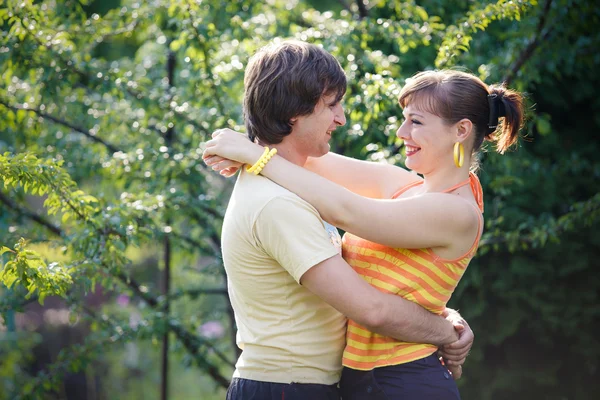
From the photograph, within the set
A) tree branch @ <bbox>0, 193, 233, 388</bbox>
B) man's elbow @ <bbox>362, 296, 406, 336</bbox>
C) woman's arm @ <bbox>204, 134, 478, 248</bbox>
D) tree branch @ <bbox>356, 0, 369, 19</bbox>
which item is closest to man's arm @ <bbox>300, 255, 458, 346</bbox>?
man's elbow @ <bbox>362, 296, 406, 336</bbox>

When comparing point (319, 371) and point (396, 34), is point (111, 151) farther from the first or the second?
point (319, 371)

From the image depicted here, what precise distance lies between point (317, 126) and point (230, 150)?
0.90 feet

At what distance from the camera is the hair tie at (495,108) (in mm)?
2005

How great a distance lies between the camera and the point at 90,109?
3.49 metres

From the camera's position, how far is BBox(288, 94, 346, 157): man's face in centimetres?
196

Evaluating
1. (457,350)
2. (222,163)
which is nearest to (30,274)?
(222,163)

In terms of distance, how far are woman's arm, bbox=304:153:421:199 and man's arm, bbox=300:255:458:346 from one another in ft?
1.68

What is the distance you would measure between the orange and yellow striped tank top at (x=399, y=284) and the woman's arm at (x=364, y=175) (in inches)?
13.0

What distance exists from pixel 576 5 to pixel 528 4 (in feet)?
2.43

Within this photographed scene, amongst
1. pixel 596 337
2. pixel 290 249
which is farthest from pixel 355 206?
pixel 596 337

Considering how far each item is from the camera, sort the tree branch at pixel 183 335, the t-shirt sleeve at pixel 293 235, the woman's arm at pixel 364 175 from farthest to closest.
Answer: the tree branch at pixel 183 335 → the woman's arm at pixel 364 175 → the t-shirt sleeve at pixel 293 235

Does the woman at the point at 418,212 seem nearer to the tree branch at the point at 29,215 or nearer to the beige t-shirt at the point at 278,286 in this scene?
the beige t-shirt at the point at 278,286

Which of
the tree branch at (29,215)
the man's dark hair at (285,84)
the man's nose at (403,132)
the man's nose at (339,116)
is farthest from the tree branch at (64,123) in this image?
the man's nose at (403,132)

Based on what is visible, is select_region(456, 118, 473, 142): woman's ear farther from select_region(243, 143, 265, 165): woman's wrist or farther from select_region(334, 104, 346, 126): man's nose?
select_region(243, 143, 265, 165): woman's wrist
